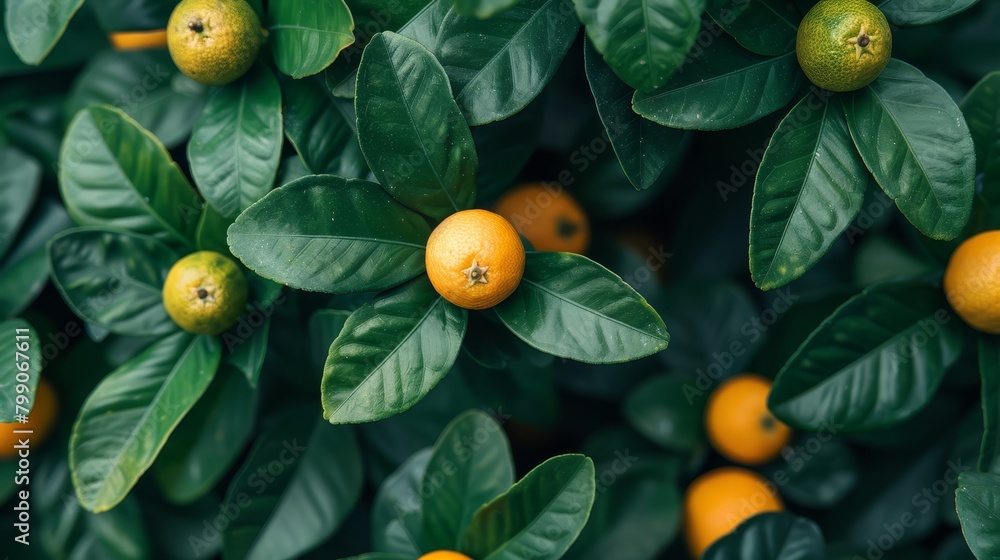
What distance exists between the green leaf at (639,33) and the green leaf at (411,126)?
17 cm

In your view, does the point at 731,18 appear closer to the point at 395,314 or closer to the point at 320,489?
the point at 395,314

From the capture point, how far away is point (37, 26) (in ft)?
3.12

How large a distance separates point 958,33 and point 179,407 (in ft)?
4.11

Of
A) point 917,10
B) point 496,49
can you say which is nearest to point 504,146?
point 496,49

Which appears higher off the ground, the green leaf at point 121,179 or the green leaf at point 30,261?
the green leaf at point 121,179

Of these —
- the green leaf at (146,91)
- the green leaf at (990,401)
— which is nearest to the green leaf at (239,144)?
the green leaf at (146,91)

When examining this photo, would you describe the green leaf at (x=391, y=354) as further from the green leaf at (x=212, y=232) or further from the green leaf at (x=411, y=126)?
the green leaf at (x=212, y=232)

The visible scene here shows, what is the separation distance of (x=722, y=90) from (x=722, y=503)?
631mm

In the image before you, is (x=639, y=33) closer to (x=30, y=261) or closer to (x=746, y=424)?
(x=746, y=424)

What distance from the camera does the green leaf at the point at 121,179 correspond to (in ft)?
3.39

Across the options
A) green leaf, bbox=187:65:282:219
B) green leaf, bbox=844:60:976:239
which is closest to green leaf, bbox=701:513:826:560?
green leaf, bbox=844:60:976:239

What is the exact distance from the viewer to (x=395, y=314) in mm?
858

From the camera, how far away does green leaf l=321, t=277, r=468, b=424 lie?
81cm

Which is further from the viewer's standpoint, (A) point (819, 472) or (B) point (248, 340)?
(A) point (819, 472)
